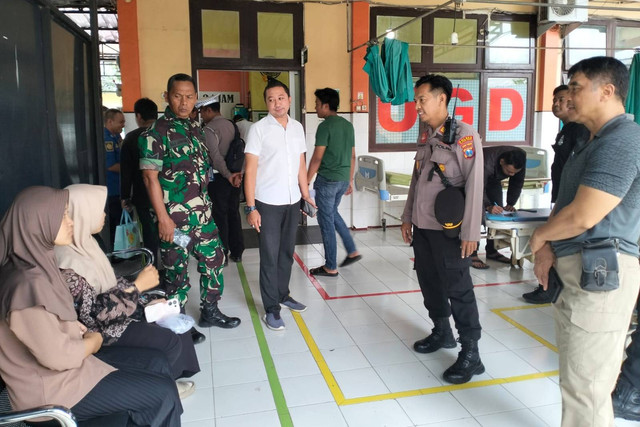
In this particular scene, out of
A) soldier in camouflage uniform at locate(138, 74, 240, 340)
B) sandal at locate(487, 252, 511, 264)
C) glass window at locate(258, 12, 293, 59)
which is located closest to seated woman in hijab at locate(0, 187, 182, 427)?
soldier in camouflage uniform at locate(138, 74, 240, 340)

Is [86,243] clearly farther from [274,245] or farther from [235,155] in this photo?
[235,155]

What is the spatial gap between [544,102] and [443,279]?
537cm

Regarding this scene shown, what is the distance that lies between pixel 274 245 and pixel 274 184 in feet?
1.34

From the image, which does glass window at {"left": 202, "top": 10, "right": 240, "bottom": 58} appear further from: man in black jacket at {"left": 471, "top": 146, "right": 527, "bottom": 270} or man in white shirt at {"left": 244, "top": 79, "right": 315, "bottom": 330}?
man in black jacket at {"left": 471, "top": 146, "right": 527, "bottom": 270}

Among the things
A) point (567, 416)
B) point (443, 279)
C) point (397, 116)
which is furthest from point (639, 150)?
point (397, 116)

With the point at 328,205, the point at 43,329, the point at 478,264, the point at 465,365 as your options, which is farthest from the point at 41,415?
the point at 478,264

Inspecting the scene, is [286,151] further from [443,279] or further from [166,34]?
[166,34]

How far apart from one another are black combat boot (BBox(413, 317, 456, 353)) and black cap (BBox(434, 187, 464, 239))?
0.73 m

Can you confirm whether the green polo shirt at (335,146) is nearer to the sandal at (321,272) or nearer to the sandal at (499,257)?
the sandal at (321,272)

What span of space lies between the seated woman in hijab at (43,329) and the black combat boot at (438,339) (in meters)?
1.84

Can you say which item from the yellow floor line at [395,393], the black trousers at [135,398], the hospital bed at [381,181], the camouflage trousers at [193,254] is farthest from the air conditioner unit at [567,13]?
the black trousers at [135,398]

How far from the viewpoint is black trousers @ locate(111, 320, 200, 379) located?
2.19 m

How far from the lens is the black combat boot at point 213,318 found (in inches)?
137

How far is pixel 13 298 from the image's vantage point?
149 centimetres
